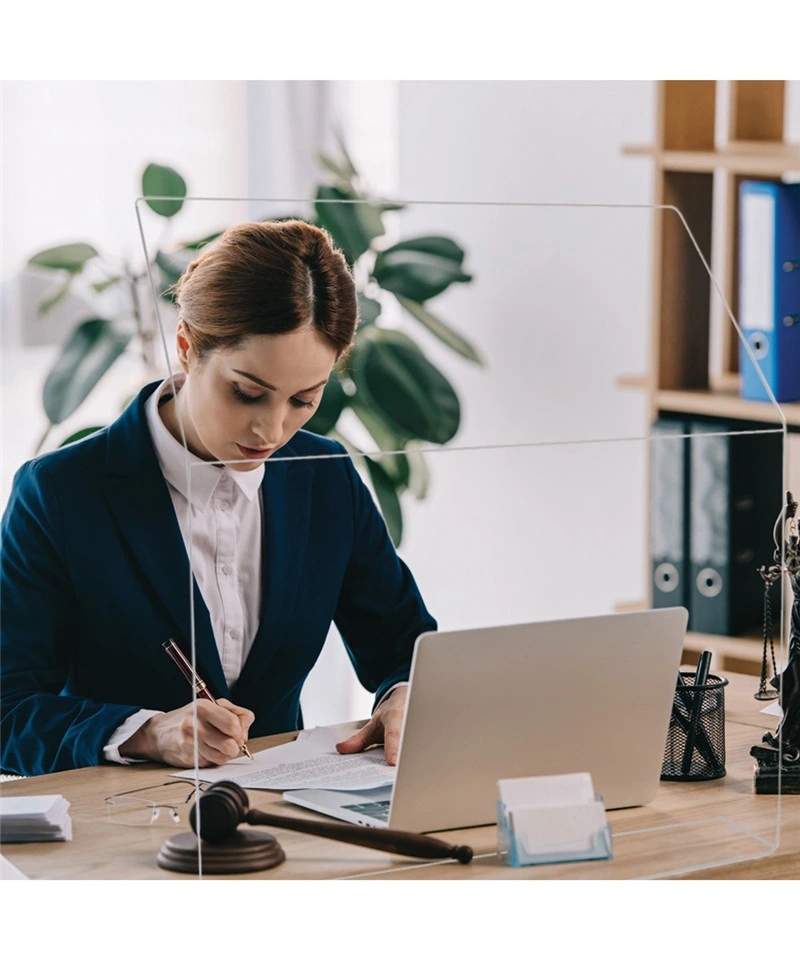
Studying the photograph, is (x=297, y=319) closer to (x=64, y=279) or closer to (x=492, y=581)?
(x=492, y=581)

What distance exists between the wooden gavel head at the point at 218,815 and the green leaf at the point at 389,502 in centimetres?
Result: 35

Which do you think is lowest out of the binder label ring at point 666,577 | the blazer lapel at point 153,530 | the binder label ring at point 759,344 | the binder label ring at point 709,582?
the binder label ring at point 709,582

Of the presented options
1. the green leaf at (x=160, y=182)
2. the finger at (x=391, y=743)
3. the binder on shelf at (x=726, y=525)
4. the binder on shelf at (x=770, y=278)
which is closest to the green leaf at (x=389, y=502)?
the finger at (x=391, y=743)

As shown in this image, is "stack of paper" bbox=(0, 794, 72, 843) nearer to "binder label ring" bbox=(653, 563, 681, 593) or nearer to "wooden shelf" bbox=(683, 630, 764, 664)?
"binder label ring" bbox=(653, 563, 681, 593)

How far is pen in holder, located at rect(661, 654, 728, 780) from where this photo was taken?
1735 mm

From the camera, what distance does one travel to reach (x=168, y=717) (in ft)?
5.57

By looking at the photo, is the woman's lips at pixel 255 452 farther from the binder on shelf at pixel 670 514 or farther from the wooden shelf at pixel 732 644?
the wooden shelf at pixel 732 644

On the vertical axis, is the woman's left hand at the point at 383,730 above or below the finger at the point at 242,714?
below

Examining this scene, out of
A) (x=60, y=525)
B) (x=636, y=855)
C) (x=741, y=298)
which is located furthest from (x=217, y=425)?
(x=741, y=298)

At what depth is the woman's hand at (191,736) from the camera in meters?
1.60

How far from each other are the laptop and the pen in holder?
0.11 m

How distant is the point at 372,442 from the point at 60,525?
0.40 metres

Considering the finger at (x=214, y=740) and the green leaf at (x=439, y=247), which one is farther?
the green leaf at (x=439, y=247)

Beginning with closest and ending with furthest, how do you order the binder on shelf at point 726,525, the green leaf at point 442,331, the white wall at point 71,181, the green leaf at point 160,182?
the green leaf at point 442,331 → the green leaf at point 160,182 → the binder on shelf at point 726,525 → the white wall at point 71,181
